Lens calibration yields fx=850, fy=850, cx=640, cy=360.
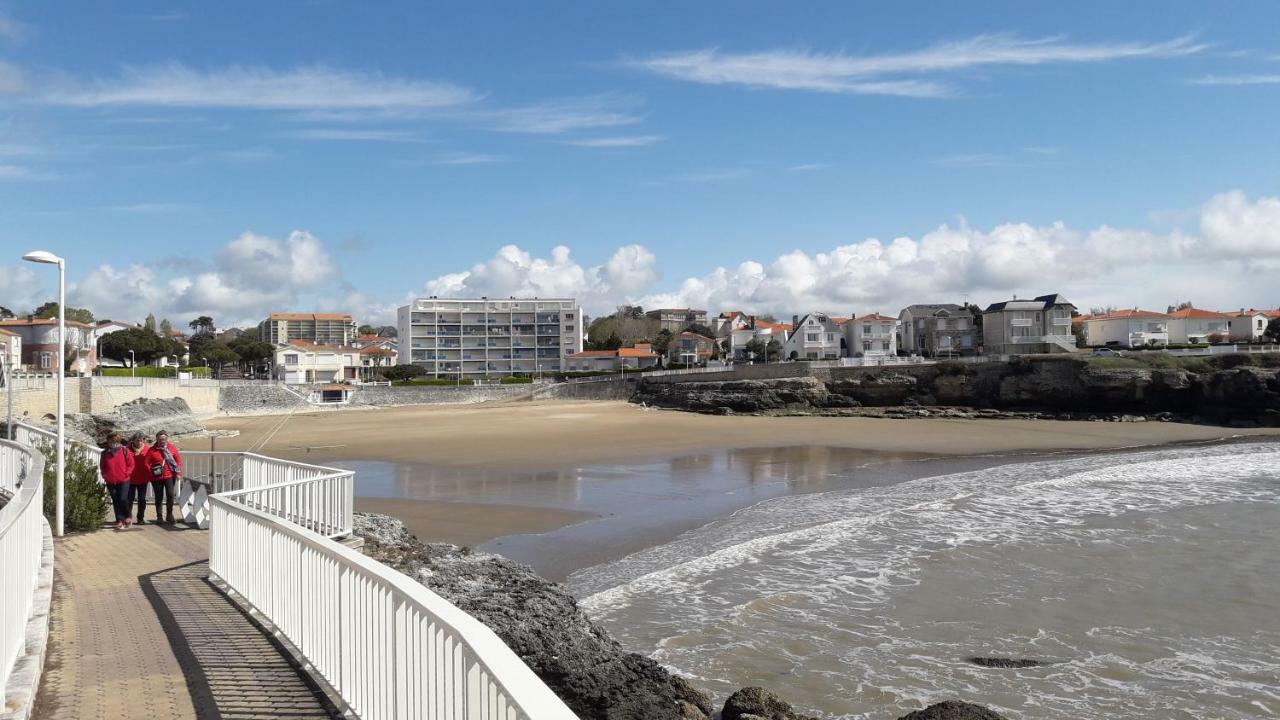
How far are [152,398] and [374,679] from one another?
176ft

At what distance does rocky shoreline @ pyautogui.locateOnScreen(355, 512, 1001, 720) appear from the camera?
7.12 metres

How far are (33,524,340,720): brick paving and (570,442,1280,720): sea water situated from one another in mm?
4337

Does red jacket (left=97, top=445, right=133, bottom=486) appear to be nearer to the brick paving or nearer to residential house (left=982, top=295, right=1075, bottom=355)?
the brick paving

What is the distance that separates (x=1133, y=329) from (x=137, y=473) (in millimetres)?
91918

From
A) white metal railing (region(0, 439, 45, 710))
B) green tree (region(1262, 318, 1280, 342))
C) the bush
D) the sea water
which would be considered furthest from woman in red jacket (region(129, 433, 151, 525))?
green tree (region(1262, 318, 1280, 342))

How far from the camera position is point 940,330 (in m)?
92.6

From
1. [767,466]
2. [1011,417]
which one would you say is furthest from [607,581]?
[1011,417]

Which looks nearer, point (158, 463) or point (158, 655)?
point (158, 655)

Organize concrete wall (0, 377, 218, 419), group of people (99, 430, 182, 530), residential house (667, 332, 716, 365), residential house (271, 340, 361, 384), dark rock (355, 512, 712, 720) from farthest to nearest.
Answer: residential house (667, 332, 716, 365) < residential house (271, 340, 361, 384) < concrete wall (0, 377, 218, 419) < group of people (99, 430, 182, 530) < dark rock (355, 512, 712, 720)

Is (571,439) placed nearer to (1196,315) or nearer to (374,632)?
(374,632)

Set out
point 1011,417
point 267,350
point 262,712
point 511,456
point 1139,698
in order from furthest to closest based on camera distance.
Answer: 1. point 267,350
2. point 1011,417
3. point 511,456
4. point 1139,698
5. point 262,712

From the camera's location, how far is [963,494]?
66.8ft

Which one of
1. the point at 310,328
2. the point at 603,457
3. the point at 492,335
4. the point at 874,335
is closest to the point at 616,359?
the point at 492,335

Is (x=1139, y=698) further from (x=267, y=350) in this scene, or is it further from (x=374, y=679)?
(x=267, y=350)
